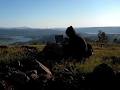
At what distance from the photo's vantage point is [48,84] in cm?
2083

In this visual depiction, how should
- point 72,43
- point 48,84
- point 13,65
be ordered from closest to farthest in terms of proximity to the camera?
point 48,84 → point 13,65 → point 72,43

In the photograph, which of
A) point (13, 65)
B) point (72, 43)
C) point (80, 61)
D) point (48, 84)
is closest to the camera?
point (48, 84)

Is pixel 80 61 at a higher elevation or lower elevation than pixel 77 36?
lower

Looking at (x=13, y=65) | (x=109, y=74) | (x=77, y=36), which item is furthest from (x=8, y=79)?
(x=77, y=36)

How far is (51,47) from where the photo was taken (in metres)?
26.6

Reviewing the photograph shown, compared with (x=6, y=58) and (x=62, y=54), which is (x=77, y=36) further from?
(x=6, y=58)

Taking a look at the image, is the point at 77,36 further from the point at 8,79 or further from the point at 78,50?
the point at 8,79

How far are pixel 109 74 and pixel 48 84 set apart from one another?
179 inches

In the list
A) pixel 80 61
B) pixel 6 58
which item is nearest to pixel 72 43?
pixel 80 61

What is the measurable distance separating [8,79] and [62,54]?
692 cm

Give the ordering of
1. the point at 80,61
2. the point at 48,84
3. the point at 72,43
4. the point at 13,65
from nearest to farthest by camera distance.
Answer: the point at 48,84 → the point at 13,65 → the point at 80,61 → the point at 72,43

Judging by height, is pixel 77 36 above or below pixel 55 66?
above

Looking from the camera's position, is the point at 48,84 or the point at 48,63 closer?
the point at 48,84

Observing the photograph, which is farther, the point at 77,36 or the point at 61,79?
the point at 77,36
